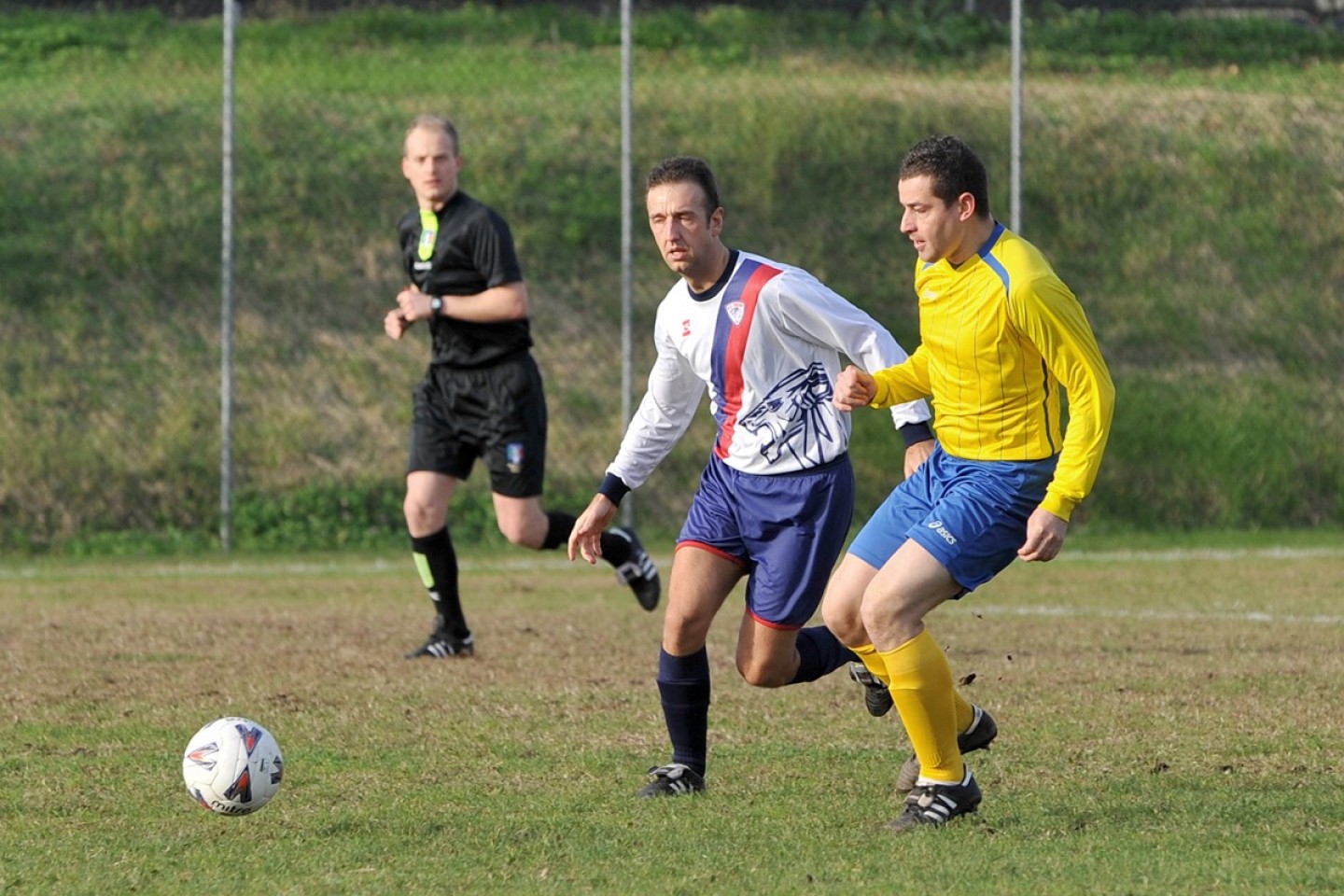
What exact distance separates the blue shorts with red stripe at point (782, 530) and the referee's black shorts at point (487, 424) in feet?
9.17

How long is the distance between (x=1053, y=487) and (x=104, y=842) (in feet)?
8.16

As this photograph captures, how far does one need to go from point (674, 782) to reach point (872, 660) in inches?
25.7

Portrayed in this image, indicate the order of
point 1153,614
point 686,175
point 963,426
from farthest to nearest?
point 1153,614
point 686,175
point 963,426

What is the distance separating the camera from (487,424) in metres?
8.02

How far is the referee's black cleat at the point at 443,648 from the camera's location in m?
8.02

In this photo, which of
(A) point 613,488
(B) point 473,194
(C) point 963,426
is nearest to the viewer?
(C) point 963,426

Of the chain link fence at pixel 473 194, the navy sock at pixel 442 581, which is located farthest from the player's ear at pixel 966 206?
the chain link fence at pixel 473 194

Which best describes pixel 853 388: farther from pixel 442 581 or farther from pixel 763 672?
pixel 442 581

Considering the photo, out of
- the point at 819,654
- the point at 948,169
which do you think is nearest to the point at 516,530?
the point at 819,654

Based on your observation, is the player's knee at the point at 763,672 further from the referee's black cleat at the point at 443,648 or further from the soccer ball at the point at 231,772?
the referee's black cleat at the point at 443,648

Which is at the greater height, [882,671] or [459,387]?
[459,387]

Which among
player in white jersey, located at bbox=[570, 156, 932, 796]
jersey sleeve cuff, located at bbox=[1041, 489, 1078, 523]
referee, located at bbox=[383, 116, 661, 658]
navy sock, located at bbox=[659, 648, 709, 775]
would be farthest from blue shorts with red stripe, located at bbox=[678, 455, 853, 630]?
referee, located at bbox=[383, 116, 661, 658]

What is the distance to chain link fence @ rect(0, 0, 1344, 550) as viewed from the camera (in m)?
13.9

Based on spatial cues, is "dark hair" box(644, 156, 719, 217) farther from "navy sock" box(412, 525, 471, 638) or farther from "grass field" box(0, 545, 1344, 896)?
"navy sock" box(412, 525, 471, 638)
